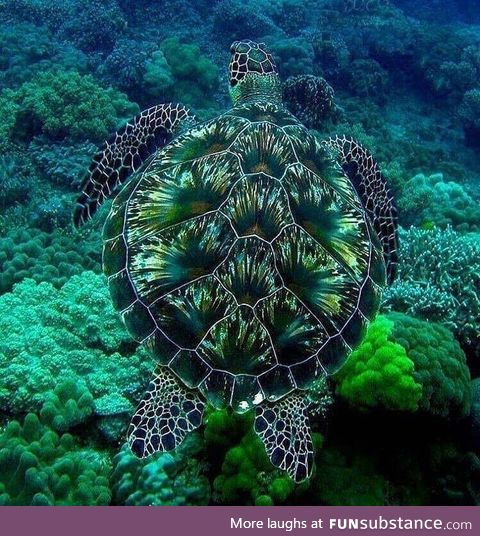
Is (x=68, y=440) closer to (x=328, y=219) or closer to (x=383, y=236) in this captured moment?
(x=328, y=219)

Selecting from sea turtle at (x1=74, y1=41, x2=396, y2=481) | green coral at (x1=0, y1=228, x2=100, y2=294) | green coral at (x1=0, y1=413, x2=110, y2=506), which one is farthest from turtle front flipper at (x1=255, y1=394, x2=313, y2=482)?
green coral at (x1=0, y1=228, x2=100, y2=294)

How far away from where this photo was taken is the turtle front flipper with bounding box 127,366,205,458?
2.28 metres

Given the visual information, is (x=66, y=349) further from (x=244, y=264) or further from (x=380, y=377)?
(x=380, y=377)

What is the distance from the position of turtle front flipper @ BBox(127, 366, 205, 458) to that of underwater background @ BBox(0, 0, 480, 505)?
47cm

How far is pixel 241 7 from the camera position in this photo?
37.0ft

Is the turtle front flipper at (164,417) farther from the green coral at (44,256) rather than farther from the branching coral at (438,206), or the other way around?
the branching coral at (438,206)

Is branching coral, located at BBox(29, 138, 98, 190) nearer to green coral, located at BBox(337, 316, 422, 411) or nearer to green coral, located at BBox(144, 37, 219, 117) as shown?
green coral, located at BBox(144, 37, 219, 117)

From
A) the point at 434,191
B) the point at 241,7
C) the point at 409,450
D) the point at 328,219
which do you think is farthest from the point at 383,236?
the point at 241,7

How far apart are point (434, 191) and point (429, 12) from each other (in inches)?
512

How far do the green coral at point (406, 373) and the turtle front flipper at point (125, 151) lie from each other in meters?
2.16

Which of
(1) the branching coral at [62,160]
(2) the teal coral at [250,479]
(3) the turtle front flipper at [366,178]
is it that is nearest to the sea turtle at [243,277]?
(2) the teal coral at [250,479]

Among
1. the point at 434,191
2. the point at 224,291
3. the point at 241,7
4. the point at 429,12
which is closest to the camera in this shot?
the point at 224,291
